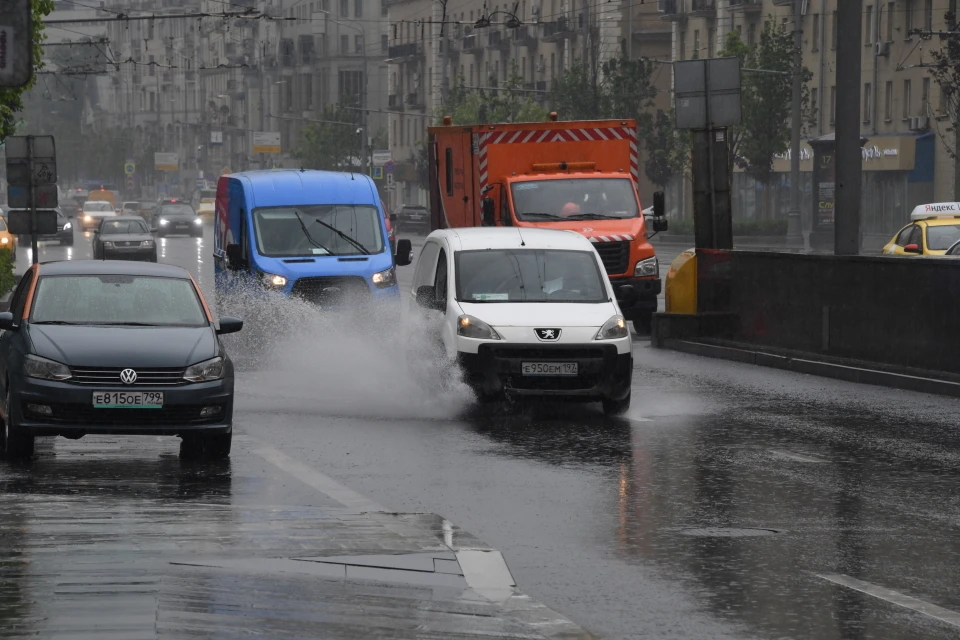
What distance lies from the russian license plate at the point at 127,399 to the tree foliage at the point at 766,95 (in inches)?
2280

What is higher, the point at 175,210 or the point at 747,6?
the point at 747,6

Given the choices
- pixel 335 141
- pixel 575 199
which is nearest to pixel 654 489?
pixel 575 199

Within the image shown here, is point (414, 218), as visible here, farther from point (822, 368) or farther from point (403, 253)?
point (822, 368)

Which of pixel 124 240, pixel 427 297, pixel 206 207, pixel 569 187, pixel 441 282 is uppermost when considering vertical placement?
pixel 569 187

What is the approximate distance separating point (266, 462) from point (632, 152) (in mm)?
15661

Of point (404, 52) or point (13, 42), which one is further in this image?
point (404, 52)

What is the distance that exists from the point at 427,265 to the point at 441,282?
3.42ft

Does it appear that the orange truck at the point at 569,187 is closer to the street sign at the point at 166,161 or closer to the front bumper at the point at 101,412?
the front bumper at the point at 101,412

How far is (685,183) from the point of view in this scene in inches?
3457

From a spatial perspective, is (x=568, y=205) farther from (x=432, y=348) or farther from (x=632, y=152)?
(x=432, y=348)

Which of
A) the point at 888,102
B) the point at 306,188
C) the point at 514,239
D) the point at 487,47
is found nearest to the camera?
the point at 514,239

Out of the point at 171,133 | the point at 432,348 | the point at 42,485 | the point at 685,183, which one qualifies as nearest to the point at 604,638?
the point at 42,485

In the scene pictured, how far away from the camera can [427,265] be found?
17875 millimetres

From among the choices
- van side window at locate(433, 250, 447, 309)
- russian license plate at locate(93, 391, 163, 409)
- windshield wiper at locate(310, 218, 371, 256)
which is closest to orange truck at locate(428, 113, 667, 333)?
windshield wiper at locate(310, 218, 371, 256)
